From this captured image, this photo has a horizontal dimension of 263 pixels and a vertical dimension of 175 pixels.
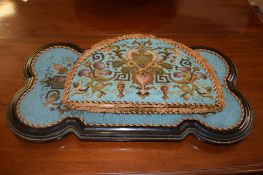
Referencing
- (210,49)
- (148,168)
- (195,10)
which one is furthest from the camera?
(195,10)

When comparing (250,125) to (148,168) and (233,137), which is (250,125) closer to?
(233,137)

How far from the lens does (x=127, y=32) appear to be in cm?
97

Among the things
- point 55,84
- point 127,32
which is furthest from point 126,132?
point 127,32

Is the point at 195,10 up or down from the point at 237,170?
up

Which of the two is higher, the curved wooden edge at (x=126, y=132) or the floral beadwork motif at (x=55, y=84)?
the floral beadwork motif at (x=55, y=84)

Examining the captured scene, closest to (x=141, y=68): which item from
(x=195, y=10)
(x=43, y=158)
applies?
(x=43, y=158)

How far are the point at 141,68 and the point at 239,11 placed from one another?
57cm

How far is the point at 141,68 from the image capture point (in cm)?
73

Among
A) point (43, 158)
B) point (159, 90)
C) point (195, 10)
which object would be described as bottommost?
point (43, 158)

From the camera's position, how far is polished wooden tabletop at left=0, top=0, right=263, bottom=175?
63 cm

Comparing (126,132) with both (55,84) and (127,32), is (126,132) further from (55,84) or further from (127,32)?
(127,32)

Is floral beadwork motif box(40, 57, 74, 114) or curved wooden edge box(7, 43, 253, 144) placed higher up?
floral beadwork motif box(40, 57, 74, 114)

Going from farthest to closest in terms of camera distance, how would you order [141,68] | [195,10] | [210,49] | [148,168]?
[195,10] → [210,49] → [141,68] → [148,168]

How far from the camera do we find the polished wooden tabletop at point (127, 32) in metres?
0.63
